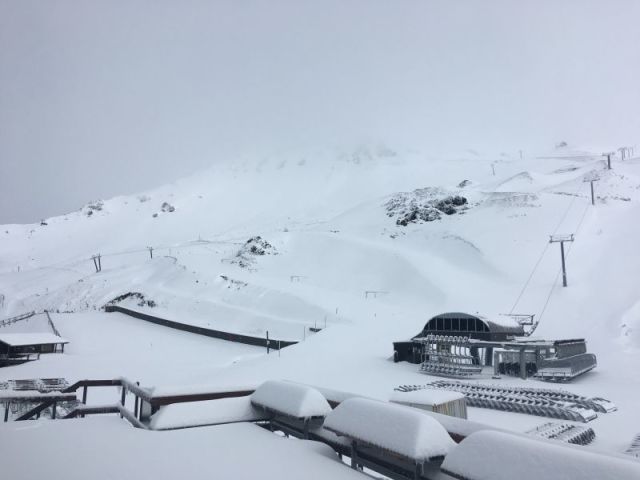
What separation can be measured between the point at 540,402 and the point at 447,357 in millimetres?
8850

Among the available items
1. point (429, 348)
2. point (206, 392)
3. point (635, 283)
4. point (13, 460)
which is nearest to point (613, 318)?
point (635, 283)

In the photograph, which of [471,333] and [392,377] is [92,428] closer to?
[392,377]

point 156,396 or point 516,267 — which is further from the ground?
point 516,267

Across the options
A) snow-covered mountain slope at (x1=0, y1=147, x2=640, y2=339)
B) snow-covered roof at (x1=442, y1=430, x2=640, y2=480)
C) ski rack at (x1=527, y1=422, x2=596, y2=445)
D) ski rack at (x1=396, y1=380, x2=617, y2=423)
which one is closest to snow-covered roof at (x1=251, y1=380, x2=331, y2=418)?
snow-covered roof at (x1=442, y1=430, x2=640, y2=480)

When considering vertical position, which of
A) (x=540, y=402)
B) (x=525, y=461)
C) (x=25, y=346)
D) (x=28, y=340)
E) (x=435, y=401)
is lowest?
(x=25, y=346)

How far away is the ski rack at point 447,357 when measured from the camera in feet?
79.6

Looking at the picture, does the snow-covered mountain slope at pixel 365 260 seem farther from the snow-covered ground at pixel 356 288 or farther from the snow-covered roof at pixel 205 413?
the snow-covered roof at pixel 205 413

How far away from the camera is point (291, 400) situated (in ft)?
19.3

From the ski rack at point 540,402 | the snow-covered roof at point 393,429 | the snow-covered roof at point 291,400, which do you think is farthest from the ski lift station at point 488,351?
the snow-covered roof at point 393,429

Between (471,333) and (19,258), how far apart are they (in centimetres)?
10088

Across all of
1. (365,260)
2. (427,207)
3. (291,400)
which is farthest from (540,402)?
(427,207)

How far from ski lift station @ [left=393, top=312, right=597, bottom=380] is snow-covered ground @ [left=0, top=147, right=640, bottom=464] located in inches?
42.2

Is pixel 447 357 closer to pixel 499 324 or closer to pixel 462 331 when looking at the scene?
pixel 462 331

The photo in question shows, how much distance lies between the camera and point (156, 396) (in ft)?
20.8
